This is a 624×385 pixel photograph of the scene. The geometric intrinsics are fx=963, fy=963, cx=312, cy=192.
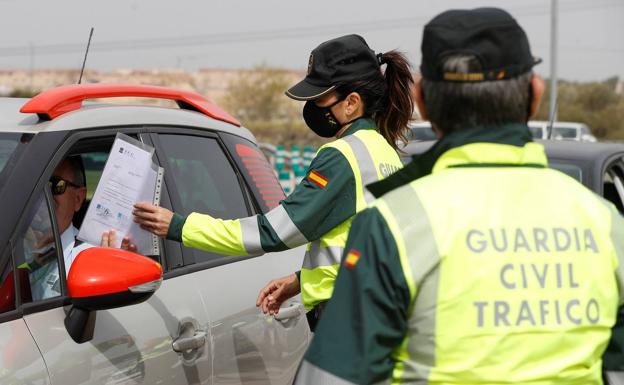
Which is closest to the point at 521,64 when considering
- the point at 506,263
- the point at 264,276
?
the point at 506,263

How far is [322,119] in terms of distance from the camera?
360 cm

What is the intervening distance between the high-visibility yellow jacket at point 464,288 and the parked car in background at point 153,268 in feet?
3.58

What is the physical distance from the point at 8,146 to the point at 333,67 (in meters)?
1.18

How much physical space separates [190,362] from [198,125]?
1.11 m

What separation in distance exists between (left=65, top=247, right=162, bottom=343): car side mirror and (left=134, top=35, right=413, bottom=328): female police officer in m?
0.42

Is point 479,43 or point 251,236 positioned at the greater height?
point 479,43

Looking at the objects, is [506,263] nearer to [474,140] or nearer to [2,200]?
[474,140]

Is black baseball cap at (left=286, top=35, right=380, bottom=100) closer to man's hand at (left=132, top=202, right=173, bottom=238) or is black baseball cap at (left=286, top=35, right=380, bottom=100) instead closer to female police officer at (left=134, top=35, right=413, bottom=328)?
female police officer at (left=134, top=35, right=413, bottom=328)

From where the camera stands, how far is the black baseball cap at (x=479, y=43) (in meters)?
1.91

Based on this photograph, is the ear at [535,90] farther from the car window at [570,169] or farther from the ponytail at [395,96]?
the car window at [570,169]

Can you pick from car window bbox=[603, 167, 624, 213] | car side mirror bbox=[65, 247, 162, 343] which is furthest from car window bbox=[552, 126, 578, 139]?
car side mirror bbox=[65, 247, 162, 343]

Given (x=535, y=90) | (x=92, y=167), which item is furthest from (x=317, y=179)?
(x=92, y=167)

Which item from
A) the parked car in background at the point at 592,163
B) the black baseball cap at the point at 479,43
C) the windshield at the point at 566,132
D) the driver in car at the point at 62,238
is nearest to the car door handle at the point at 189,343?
the driver in car at the point at 62,238

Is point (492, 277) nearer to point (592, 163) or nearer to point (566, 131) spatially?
point (592, 163)
